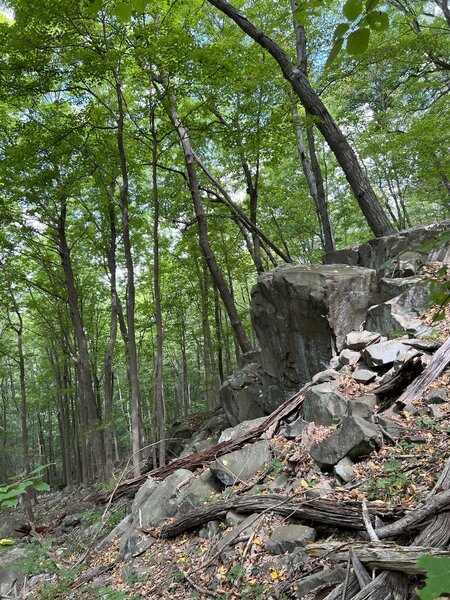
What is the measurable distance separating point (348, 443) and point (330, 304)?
3010 mm

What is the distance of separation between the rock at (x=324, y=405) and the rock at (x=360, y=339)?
107 cm

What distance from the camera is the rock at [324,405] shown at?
16.6 ft

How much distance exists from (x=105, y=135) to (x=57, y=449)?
39.0 metres

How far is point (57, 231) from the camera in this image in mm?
13945

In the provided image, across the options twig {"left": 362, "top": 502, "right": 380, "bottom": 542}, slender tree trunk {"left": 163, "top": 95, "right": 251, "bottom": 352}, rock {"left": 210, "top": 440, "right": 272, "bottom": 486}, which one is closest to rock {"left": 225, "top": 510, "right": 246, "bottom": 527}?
rock {"left": 210, "top": 440, "right": 272, "bottom": 486}

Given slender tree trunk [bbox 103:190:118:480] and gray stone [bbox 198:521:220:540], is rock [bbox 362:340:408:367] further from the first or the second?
slender tree trunk [bbox 103:190:118:480]

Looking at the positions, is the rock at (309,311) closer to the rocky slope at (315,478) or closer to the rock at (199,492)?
the rocky slope at (315,478)

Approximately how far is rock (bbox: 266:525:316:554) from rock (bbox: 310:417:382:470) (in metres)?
0.85

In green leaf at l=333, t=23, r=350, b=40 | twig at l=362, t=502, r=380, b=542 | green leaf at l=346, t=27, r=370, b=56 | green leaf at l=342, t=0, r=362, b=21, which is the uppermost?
green leaf at l=342, t=0, r=362, b=21

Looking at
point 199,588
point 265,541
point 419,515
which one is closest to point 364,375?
point 265,541

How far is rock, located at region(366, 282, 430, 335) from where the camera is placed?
6.11 meters

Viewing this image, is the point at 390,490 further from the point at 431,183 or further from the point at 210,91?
the point at 431,183

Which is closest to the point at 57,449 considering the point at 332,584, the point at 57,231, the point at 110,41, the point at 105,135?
the point at 57,231

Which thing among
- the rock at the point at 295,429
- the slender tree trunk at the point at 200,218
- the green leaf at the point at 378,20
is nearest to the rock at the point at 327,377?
the rock at the point at 295,429
